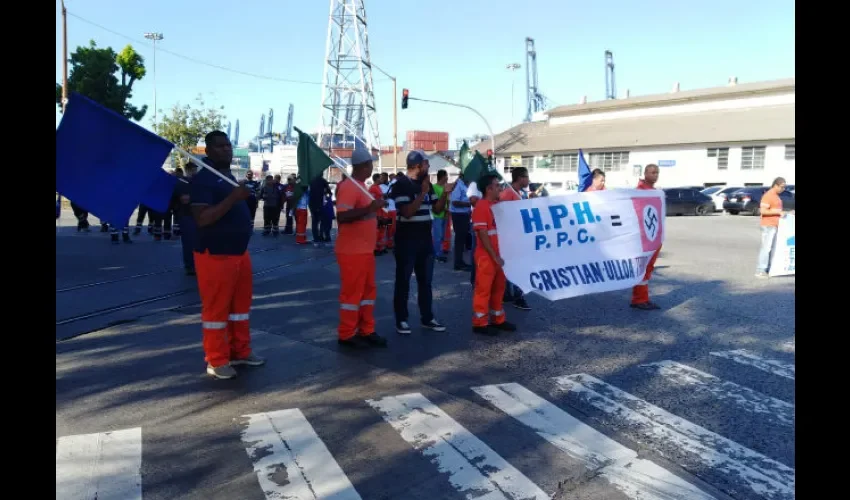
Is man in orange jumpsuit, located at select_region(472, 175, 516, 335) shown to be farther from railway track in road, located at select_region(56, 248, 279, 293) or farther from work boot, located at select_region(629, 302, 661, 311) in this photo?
railway track in road, located at select_region(56, 248, 279, 293)

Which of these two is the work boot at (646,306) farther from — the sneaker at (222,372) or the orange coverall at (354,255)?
the sneaker at (222,372)

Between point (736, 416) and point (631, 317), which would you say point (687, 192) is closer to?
point (631, 317)

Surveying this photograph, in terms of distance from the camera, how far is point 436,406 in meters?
5.11

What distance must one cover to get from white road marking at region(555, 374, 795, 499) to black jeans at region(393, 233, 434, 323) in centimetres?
222

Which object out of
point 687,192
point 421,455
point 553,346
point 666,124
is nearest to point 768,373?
point 553,346

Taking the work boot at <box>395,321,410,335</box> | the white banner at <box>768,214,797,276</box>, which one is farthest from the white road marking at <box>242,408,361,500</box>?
the white banner at <box>768,214,797,276</box>

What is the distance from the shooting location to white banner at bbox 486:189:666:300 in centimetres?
769

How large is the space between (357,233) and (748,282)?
8.11m

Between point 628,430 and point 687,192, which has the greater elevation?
point 687,192

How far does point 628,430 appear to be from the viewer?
4.67m

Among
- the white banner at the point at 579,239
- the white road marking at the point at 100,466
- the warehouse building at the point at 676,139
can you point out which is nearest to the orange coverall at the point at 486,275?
the white banner at the point at 579,239

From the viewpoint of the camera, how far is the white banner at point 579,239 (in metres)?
7.69

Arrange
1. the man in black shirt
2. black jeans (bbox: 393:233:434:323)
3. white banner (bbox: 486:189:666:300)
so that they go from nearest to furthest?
1. black jeans (bbox: 393:233:434:323)
2. white banner (bbox: 486:189:666:300)
3. the man in black shirt

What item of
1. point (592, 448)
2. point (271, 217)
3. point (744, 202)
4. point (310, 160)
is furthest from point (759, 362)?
point (744, 202)
